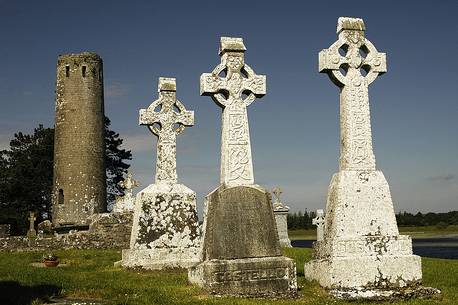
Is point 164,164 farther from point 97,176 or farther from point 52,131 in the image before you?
point 52,131

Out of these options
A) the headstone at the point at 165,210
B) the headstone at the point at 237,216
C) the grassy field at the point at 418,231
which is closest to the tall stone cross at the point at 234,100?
the headstone at the point at 237,216

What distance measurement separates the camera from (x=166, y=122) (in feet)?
44.3

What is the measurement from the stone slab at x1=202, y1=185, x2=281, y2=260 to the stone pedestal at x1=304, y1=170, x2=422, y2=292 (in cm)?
92

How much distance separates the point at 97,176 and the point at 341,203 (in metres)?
33.1

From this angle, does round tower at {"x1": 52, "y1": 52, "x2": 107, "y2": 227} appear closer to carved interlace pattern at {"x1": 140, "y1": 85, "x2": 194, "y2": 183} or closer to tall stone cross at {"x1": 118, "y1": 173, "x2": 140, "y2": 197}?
tall stone cross at {"x1": 118, "y1": 173, "x2": 140, "y2": 197}

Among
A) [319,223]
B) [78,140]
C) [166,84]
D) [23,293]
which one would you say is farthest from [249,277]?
[78,140]

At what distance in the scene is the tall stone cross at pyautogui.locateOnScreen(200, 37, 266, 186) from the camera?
905 cm

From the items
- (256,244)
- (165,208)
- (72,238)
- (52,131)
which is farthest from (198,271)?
(52,131)

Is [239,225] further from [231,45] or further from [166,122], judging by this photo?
[166,122]

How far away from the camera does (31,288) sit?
910cm

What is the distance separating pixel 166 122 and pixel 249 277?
20.0ft

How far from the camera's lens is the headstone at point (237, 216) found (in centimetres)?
A: 837

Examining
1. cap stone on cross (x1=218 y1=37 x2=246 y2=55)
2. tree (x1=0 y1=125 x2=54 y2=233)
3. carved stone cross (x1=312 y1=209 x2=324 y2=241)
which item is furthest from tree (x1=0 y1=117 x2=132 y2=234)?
cap stone on cross (x1=218 y1=37 x2=246 y2=55)

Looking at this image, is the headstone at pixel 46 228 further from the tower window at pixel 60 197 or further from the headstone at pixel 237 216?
the headstone at pixel 237 216
